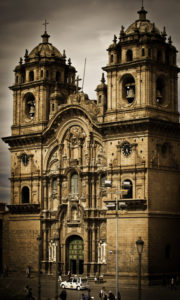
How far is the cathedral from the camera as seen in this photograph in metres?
59.9

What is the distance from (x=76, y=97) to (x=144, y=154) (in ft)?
34.1

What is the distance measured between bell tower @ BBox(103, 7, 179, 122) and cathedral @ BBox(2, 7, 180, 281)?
0.09 m

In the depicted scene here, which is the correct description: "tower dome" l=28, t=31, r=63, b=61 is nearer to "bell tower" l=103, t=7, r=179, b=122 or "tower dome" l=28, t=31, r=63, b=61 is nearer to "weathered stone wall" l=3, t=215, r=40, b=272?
"bell tower" l=103, t=7, r=179, b=122

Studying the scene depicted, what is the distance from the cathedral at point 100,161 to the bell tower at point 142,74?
9 cm

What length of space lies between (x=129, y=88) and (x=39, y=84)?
11.7m

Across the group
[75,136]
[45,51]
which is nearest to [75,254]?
[75,136]

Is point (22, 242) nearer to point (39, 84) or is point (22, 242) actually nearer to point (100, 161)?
point (100, 161)

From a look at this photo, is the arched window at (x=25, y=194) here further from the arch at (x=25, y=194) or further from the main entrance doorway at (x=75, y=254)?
the main entrance doorway at (x=75, y=254)

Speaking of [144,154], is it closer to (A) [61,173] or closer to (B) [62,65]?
(A) [61,173]

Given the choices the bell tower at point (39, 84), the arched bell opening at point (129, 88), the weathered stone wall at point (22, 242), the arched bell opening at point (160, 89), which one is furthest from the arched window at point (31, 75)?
the arched bell opening at point (160, 89)

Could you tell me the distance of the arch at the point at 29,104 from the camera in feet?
238

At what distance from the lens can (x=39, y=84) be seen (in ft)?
234

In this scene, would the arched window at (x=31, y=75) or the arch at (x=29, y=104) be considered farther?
the arched window at (x=31, y=75)

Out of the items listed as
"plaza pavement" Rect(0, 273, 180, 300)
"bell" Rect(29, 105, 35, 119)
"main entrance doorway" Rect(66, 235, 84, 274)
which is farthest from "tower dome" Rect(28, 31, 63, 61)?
"plaza pavement" Rect(0, 273, 180, 300)
